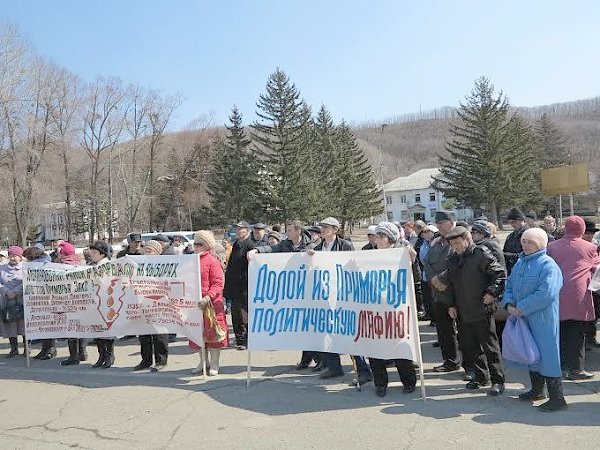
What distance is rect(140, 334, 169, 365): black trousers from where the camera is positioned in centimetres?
761

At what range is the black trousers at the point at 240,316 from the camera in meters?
8.60

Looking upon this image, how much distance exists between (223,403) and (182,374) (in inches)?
61.3

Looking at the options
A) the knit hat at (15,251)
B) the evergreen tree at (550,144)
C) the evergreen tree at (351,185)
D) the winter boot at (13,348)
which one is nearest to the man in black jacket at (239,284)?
the knit hat at (15,251)

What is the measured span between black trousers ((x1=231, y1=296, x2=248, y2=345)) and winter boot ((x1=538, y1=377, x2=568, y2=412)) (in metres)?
4.78

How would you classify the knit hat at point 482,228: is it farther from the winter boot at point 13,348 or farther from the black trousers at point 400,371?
the winter boot at point 13,348

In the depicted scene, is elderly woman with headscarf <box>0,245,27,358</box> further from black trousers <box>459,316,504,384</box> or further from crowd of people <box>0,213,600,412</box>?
black trousers <box>459,316,504,384</box>

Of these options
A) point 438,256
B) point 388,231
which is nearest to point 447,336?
point 438,256

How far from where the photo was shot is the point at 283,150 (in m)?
51.2

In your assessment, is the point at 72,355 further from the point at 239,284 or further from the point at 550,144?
the point at 550,144

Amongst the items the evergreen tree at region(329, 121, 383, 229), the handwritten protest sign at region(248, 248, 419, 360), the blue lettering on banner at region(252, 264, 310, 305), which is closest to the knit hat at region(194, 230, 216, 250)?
the handwritten protest sign at region(248, 248, 419, 360)

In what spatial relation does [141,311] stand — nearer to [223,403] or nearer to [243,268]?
[243,268]

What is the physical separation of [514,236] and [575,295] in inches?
96.7

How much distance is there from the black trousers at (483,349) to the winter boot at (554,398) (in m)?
0.61

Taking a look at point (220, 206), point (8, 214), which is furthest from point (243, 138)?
A: point (8, 214)
